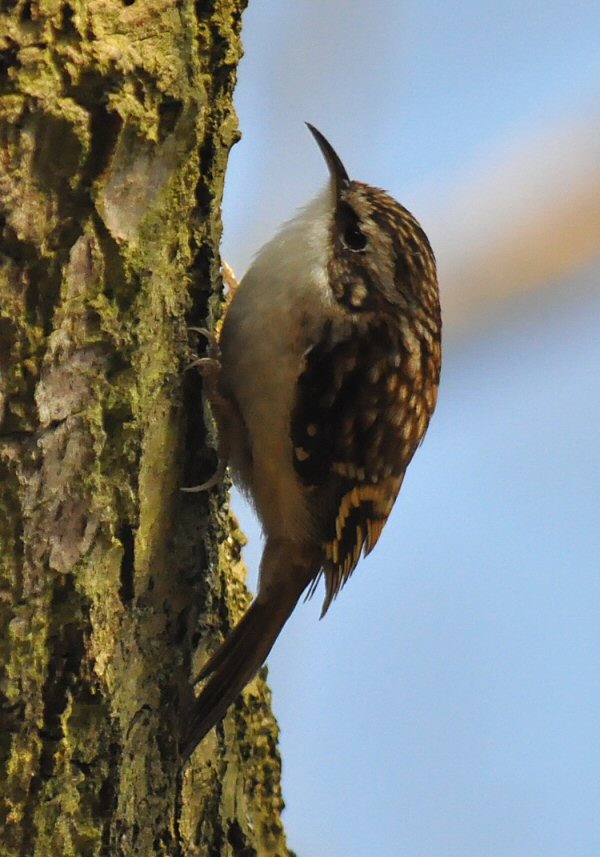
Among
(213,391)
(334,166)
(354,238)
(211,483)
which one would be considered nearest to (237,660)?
(211,483)

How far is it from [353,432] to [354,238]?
1.29 ft

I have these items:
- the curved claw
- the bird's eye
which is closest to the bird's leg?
the curved claw

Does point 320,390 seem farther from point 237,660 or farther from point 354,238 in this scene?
point 237,660

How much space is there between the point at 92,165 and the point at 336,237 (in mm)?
721

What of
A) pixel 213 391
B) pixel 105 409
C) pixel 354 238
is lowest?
pixel 105 409

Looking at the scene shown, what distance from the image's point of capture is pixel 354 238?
7.33 ft

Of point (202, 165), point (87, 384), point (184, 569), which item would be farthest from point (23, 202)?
point (184, 569)

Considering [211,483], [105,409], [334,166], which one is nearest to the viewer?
[105,409]

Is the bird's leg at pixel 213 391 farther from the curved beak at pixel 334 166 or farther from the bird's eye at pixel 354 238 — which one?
the curved beak at pixel 334 166

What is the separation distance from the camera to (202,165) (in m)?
1.86

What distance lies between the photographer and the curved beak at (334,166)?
7.64 ft

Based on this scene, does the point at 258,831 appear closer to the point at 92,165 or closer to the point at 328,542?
the point at 328,542

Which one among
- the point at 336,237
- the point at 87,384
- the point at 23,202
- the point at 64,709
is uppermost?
the point at 336,237

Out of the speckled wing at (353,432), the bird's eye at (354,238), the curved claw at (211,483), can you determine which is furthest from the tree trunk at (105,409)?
the bird's eye at (354,238)
